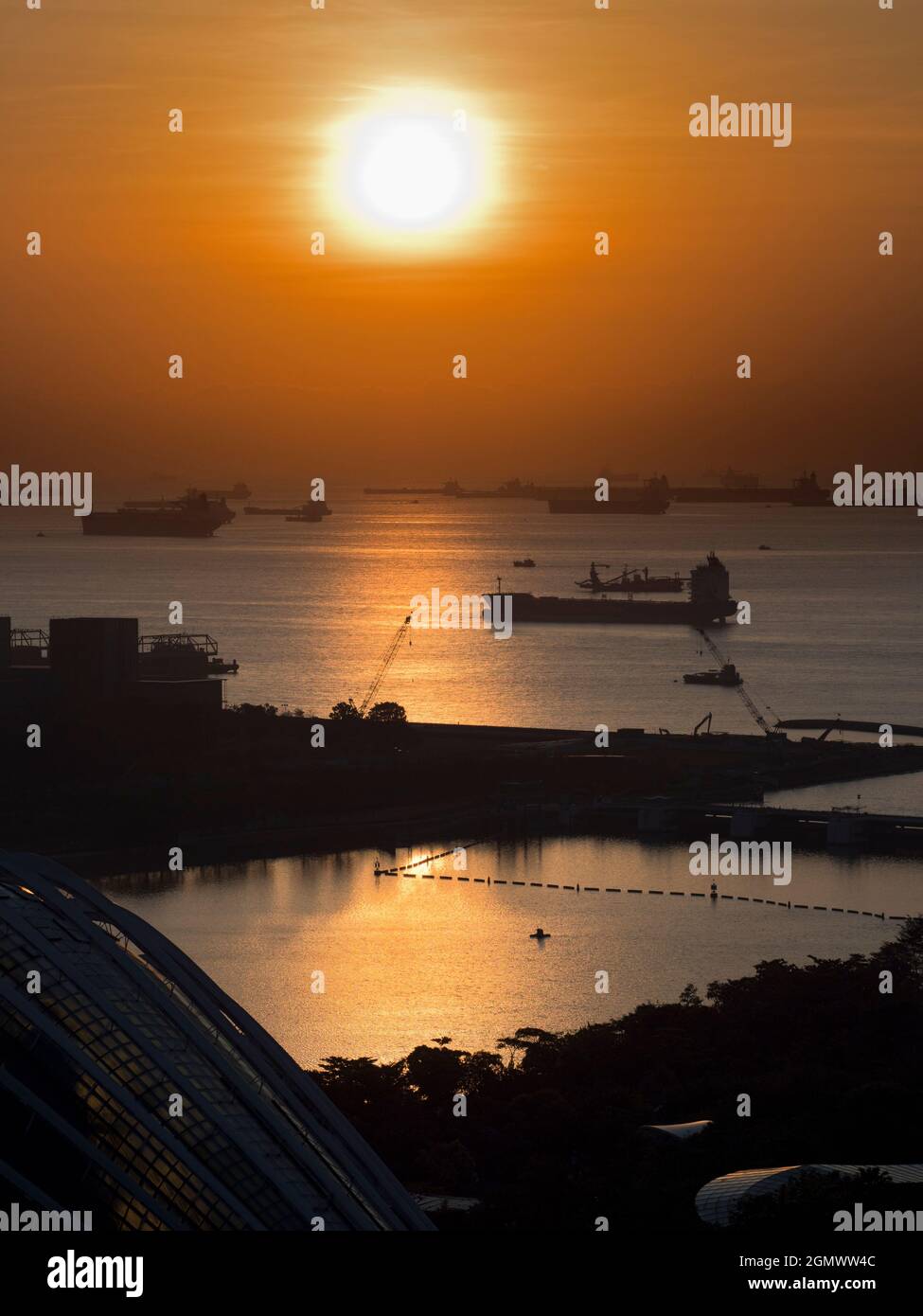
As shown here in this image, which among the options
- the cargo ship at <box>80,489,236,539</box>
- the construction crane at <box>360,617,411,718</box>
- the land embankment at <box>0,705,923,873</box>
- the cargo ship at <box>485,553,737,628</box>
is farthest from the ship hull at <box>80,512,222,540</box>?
the land embankment at <box>0,705,923,873</box>

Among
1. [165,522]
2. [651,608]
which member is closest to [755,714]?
[651,608]

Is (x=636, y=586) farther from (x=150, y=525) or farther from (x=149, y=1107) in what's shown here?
(x=149, y=1107)

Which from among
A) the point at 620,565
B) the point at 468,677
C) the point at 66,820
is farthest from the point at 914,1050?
the point at 620,565

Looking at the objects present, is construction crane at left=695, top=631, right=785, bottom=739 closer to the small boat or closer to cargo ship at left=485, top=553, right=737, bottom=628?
the small boat

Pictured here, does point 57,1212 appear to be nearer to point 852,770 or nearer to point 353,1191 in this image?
point 353,1191

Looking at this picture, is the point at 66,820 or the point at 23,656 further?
the point at 23,656

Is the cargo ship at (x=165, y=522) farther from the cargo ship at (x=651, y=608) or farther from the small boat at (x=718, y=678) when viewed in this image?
the small boat at (x=718, y=678)

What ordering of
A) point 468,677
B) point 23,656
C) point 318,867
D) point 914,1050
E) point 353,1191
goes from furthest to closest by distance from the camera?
1. point 468,677
2. point 23,656
3. point 318,867
4. point 914,1050
5. point 353,1191
